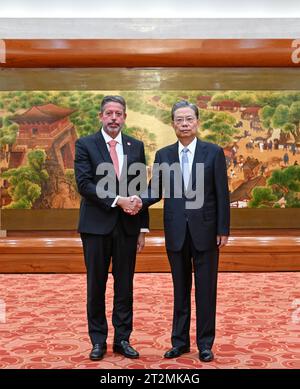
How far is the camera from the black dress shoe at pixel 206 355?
3406mm

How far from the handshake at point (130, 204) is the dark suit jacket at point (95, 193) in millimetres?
75

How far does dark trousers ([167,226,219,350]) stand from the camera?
11.3 ft

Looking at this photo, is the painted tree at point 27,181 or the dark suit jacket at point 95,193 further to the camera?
the painted tree at point 27,181

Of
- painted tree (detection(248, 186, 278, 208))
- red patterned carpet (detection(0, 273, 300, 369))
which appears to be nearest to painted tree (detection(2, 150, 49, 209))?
red patterned carpet (detection(0, 273, 300, 369))

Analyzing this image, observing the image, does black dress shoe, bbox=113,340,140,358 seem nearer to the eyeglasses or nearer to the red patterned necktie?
the red patterned necktie

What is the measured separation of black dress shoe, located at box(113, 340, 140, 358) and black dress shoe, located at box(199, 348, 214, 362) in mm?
457

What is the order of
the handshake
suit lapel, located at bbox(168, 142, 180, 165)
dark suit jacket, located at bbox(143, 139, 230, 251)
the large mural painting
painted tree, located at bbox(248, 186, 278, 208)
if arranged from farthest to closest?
1. painted tree, located at bbox(248, 186, 278, 208)
2. the large mural painting
3. suit lapel, located at bbox(168, 142, 180, 165)
4. dark suit jacket, located at bbox(143, 139, 230, 251)
5. the handshake

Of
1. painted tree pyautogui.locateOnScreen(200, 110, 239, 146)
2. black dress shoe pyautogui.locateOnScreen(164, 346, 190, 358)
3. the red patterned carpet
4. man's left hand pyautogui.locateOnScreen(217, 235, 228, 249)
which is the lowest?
the red patterned carpet

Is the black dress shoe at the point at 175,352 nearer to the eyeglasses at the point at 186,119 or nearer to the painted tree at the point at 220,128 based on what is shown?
the eyeglasses at the point at 186,119

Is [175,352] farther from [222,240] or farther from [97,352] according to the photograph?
[222,240]

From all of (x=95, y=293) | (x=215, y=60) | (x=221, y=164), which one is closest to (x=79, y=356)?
(x=95, y=293)

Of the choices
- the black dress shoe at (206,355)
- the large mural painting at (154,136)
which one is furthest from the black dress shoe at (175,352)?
the large mural painting at (154,136)

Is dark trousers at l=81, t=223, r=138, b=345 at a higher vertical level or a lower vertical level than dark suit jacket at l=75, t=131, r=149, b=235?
lower

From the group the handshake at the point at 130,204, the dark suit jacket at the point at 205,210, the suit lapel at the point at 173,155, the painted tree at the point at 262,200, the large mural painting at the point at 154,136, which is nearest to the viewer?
the handshake at the point at 130,204
